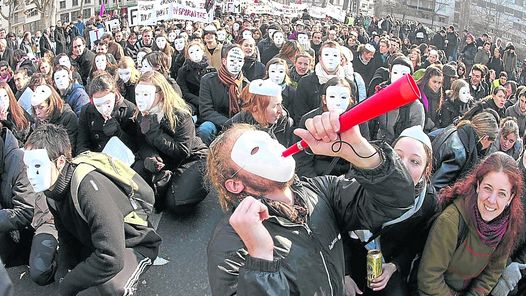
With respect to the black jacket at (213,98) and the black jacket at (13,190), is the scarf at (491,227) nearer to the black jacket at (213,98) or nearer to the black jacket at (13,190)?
the black jacket at (13,190)

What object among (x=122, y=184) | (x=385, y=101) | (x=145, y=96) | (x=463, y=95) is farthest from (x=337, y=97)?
(x=385, y=101)

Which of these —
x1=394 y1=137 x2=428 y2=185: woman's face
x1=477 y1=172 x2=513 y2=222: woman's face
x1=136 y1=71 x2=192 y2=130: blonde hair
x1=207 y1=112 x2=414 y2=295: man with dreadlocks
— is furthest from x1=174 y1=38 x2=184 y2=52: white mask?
x1=207 y1=112 x2=414 y2=295: man with dreadlocks

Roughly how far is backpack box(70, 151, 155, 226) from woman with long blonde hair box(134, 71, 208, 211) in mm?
1179

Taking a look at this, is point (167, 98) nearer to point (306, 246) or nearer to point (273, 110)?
point (273, 110)

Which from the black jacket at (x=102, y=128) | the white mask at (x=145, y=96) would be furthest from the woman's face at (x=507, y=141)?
the black jacket at (x=102, y=128)

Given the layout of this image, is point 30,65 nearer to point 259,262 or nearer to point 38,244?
point 38,244

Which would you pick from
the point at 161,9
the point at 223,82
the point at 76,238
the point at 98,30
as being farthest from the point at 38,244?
the point at 98,30

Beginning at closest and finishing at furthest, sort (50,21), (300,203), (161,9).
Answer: (300,203) < (161,9) < (50,21)

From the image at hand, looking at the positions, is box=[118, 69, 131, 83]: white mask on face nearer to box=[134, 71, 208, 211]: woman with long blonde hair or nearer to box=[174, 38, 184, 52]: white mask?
box=[134, 71, 208, 211]: woman with long blonde hair

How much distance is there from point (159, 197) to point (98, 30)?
10.2 meters

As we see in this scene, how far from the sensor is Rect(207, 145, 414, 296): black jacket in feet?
5.69

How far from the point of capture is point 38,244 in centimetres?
357

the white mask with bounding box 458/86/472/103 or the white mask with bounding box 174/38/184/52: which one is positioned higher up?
the white mask with bounding box 174/38/184/52

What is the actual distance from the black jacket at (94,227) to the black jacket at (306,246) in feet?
3.79
